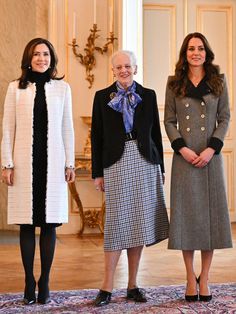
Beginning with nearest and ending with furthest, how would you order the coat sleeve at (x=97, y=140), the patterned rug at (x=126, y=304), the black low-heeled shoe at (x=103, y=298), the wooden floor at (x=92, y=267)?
the patterned rug at (x=126, y=304)
the black low-heeled shoe at (x=103, y=298)
the coat sleeve at (x=97, y=140)
the wooden floor at (x=92, y=267)

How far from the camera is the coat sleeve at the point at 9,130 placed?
295 cm

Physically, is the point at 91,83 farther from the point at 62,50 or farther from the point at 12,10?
the point at 12,10

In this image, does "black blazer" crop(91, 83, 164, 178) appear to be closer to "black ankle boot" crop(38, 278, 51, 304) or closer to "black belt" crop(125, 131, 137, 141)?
"black belt" crop(125, 131, 137, 141)

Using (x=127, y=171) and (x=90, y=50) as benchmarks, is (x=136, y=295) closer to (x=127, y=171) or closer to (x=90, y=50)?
(x=127, y=171)

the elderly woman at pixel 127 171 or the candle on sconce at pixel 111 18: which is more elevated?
the candle on sconce at pixel 111 18

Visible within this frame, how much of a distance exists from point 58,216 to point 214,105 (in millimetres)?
985

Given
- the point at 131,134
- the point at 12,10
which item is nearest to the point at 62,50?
the point at 12,10

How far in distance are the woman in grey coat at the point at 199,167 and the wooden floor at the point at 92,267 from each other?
2.07 feet

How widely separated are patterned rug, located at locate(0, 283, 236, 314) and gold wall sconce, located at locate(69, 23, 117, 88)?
10.3 ft

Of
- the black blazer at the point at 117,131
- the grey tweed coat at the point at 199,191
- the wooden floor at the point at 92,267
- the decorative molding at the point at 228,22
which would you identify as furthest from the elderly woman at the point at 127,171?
the decorative molding at the point at 228,22

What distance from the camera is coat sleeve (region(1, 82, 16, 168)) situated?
295 centimetres

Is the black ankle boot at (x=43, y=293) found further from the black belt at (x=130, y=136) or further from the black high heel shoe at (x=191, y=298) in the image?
the black belt at (x=130, y=136)

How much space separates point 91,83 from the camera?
5.91 metres

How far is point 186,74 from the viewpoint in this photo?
10.0 ft
